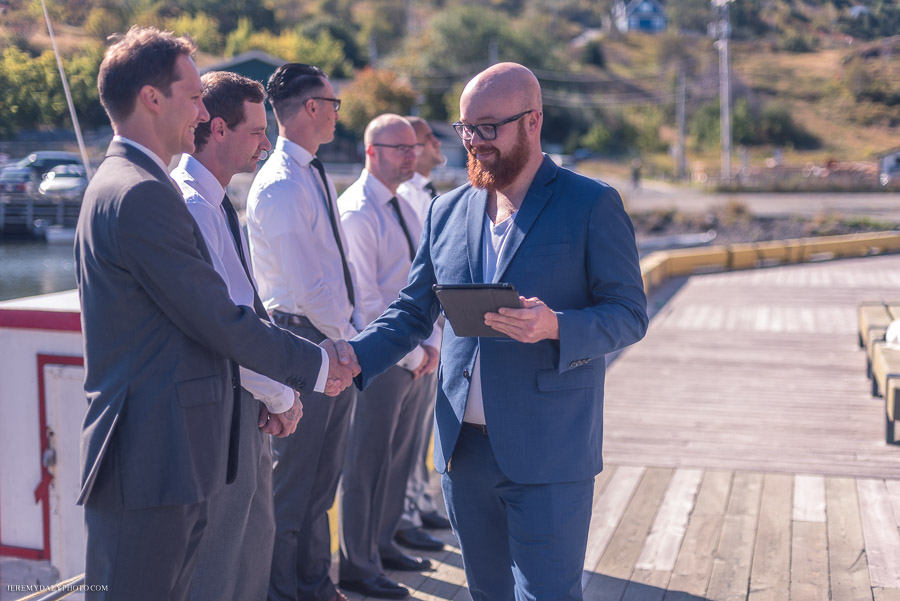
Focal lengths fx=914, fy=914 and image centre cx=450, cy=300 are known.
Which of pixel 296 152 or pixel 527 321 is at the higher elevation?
pixel 296 152

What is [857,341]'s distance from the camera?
30.3 ft

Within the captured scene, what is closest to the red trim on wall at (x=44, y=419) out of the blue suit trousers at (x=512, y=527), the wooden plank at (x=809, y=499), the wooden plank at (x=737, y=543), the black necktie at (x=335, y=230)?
the black necktie at (x=335, y=230)

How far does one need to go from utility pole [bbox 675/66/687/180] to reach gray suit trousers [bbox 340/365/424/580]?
4589 centimetres

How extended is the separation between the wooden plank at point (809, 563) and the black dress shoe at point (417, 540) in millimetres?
1609

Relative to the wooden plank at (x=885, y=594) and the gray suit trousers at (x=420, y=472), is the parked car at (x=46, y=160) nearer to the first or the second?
the gray suit trousers at (x=420, y=472)

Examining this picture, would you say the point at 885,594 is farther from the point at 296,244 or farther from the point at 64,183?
the point at 64,183

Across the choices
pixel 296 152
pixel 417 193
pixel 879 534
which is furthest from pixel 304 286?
pixel 879 534

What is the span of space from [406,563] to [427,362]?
3.01 ft

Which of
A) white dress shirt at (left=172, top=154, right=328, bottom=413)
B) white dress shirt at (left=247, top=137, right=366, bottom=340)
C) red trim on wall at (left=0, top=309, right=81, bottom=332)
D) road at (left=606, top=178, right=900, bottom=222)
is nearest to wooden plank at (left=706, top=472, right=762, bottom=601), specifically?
white dress shirt at (left=247, top=137, right=366, bottom=340)

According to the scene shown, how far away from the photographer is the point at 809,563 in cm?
411

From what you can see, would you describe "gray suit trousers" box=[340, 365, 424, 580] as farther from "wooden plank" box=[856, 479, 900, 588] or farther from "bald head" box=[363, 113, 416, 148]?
"wooden plank" box=[856, 479, 900, 588]

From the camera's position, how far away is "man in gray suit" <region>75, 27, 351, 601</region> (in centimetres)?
215

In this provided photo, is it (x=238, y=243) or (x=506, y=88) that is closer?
(x=506, y=88)

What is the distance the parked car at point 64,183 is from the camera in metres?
3.69
